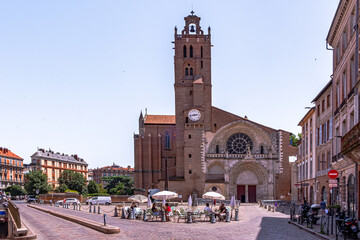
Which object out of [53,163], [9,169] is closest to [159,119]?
[9,169]

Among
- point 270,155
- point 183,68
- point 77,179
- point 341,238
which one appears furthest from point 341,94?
point 77,179

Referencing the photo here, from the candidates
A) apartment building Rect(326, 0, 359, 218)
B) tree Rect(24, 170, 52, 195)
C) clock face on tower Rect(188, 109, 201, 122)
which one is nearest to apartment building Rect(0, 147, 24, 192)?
tree Rect(24, 170, 52, 195)

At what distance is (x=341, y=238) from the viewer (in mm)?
17328

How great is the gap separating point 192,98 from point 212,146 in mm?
7712

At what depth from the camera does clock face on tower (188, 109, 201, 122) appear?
6988 centimetres

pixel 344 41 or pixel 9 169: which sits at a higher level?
pixel 344 41

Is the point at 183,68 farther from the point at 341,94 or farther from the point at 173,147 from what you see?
the point at 341,94

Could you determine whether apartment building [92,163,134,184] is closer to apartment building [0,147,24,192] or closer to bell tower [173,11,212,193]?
apartment building [0,147,24,192]

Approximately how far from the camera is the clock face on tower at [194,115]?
6988 centimetres

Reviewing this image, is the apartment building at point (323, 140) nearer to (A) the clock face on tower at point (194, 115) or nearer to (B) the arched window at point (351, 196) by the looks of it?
(B) the arched window at point (351, 196)

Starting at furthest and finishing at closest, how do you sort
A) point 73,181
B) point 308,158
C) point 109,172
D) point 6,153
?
point 109,172 < point 6,153 < point 73,181 < point 308,158

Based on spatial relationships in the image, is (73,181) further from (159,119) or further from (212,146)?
(212,146)

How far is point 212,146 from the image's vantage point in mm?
70500

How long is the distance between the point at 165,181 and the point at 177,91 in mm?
13434
